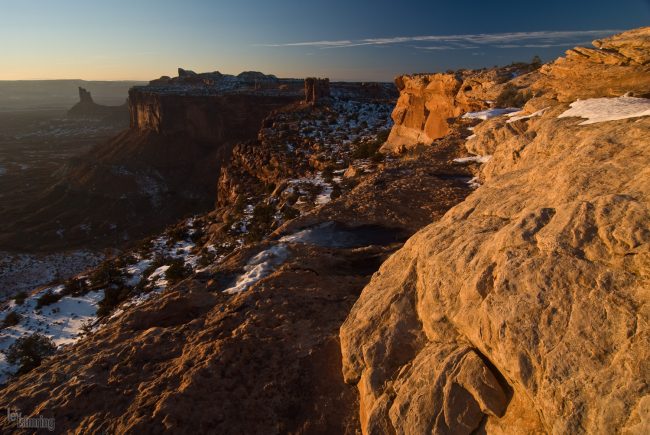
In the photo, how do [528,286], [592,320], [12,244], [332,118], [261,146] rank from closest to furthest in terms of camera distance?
1. [592,320]
2. [528,286]
3. [12,244]
4. [261,146]
5. [332,118]

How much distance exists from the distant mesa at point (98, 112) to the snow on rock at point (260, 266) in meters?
118

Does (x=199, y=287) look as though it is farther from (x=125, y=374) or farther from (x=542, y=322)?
(x=542, y=322)

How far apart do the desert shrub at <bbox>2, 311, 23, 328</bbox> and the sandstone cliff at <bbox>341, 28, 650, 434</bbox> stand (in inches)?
546

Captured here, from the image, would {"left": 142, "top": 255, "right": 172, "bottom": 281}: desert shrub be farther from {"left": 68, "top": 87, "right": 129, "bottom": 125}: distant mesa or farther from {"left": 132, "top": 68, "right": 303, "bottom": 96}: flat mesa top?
{"left": 68, "top": 87, "right": 129, "bottom": 125}: distant mesa

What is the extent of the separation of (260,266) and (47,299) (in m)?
10.8

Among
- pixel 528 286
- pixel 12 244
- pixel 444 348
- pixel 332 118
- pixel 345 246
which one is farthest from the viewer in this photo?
pixel 332 118

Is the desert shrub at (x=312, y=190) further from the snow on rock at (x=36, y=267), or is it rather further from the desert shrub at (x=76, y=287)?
the snow on rock at (x=36, y=267)

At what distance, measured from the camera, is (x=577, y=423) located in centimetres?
266

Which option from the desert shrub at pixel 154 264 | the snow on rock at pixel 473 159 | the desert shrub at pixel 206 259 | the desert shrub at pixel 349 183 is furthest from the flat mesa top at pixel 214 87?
the desert shrub at pixel 206 259

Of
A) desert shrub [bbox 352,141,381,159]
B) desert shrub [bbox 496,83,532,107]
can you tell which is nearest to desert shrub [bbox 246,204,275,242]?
desert shrub [bbox 352,141,381,159]

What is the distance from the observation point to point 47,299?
14117 mm

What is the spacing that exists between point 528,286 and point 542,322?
34 centimetres

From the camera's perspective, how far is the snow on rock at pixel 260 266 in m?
7.82

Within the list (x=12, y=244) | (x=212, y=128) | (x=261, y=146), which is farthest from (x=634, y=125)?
(x=212, y=128)
